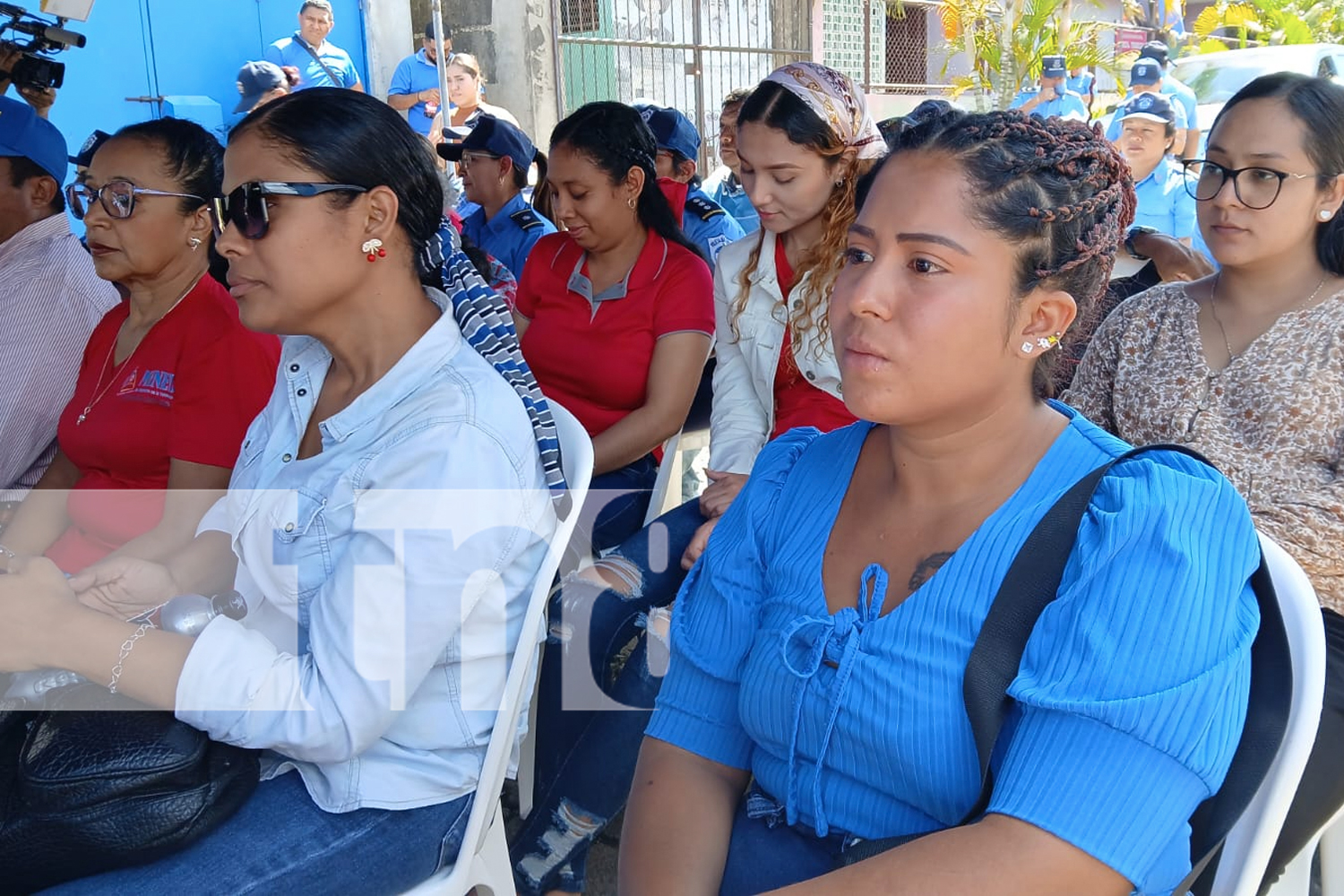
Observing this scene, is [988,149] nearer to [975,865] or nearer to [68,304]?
[975,865]

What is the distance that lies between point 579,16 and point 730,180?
20.3 feet

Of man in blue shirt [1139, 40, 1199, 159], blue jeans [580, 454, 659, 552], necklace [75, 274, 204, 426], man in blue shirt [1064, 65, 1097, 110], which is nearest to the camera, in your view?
necklace [75, 274, 204, 426]

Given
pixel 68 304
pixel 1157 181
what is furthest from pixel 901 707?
pixel 1157 181

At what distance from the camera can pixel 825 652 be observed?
1299 millimetres

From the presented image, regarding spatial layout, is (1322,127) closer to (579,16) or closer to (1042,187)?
(1042,187)

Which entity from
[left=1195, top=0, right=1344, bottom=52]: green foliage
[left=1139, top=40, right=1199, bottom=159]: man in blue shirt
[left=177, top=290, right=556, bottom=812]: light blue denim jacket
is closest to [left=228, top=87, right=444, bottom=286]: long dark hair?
[left=177, top=290, right=556, bottom=812]: light blue denim jacket

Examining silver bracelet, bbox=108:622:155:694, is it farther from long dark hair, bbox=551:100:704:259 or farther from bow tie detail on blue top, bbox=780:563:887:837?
long dark hair, bbox=551:100:704:259

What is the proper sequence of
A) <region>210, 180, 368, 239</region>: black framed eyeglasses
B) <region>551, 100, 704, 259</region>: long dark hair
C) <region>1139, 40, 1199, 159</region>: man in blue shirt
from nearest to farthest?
<region>210, 180, 368, 239</region>: black framed eyeglasses
<region>551, 100, 704, 259</region>: long dark hair
<region>1139, 40, 1199, 159</region>: man in blue shirt

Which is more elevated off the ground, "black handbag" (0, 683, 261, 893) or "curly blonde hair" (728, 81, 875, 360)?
"curly blonde hair" (728, 81, 875, 360)

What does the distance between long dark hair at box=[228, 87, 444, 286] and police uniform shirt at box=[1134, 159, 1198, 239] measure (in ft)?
14.8

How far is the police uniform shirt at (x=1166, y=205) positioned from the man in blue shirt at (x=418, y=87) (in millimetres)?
5396

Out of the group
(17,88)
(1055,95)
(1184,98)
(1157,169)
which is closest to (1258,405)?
(1157,169)

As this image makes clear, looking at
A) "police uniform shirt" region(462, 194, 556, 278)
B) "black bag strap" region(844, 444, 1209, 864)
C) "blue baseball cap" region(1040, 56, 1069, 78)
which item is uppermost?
"blue baseball cap" region(1040, 56, 1069, 78)

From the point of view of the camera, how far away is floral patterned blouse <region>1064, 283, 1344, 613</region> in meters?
2.01
